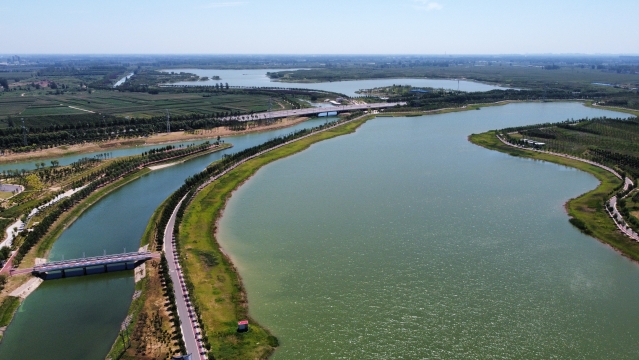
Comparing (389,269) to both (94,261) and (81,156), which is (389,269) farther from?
(81,156)

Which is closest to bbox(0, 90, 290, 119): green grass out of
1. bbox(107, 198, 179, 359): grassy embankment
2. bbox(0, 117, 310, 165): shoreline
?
bbox(0, 117, 310, 165): shoreline

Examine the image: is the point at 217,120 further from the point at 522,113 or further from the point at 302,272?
the point at 522,113

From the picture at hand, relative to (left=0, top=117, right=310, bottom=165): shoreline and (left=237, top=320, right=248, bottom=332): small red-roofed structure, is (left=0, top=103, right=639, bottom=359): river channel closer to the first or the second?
(left=237, top=320, right=248, bottom=332): small red-roofed structure

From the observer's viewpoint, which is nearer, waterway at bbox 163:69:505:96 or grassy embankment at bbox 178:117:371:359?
grassy embankment at bbox 178:117:371:359

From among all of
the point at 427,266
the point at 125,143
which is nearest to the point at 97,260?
the point at 427,266

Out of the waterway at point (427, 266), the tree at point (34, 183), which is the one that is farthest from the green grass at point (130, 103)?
the waterway at point (427, 266)

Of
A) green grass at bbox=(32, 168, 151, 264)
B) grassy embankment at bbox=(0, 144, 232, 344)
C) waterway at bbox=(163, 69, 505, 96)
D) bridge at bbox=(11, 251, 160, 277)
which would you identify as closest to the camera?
grassy embankment at bbox=(0, 144, 232, 344)

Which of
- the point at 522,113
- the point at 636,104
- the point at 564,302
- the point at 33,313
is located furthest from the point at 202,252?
the point at 636,104
